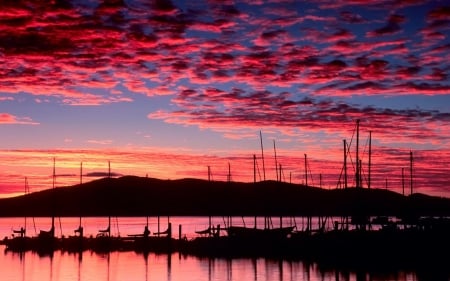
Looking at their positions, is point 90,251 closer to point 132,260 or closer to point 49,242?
point 49,242

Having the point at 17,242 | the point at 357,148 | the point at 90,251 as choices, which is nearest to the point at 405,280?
the point at 357,148

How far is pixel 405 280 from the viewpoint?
5591 cm

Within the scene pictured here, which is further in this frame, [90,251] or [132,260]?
[90,251]

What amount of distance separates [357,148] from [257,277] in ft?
77.4

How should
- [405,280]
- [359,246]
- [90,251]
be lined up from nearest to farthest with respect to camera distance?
1. [405,280]
2. [359,246]
3. [90,251]

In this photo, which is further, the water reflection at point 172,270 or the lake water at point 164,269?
the lake water at point 164,269

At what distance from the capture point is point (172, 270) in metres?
68.5

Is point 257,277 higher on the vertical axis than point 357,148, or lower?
lower

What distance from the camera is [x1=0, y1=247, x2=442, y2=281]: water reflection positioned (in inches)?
2386

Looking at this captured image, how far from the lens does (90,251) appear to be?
90875mm

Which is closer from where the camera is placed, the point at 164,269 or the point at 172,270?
the point at 172,270

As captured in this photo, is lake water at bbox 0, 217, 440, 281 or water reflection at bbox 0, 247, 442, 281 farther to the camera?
lake water at bbox 0, 217, 440, 281

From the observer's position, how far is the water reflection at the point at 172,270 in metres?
60.6

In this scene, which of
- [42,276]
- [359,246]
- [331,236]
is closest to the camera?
[42,276]
